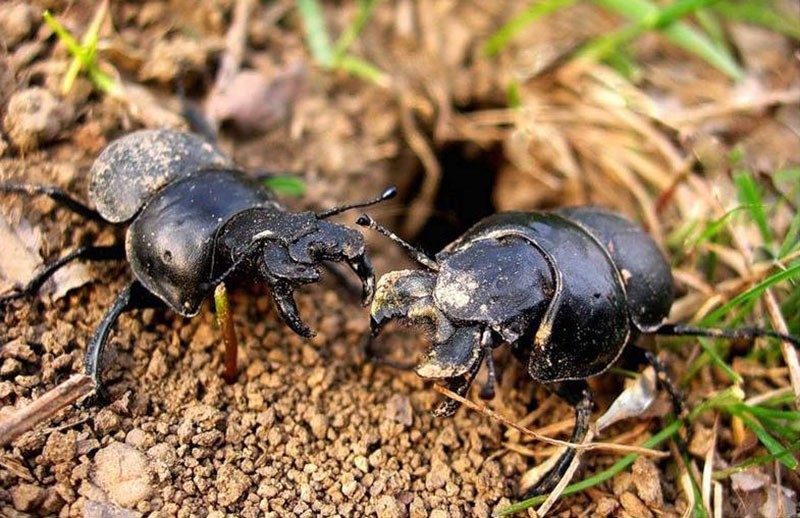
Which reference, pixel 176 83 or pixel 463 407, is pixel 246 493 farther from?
pixel 176 83

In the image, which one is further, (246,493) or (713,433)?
(713,433)

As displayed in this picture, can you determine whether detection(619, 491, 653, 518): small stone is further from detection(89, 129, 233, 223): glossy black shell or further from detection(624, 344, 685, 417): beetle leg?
detection(89, 129, 233, 223): glossy black shell

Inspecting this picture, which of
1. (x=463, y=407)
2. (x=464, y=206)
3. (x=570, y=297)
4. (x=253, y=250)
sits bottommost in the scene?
(x=464, y=206)

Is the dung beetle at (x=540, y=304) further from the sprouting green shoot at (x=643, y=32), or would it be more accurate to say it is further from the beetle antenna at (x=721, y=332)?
the sprouting green shoot at (x=643, y=32)

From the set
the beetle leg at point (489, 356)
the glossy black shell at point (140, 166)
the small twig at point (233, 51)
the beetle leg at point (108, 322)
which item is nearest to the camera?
the beetle leg at point (489, 356)

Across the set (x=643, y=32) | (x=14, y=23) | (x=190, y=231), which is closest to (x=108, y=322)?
(x=190, y=231)

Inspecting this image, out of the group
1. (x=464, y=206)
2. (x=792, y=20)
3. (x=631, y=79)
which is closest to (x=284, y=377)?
(x=464, y=206)

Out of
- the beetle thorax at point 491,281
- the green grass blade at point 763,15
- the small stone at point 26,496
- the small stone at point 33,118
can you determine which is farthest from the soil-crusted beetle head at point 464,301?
the green grass blade at point 763,15
